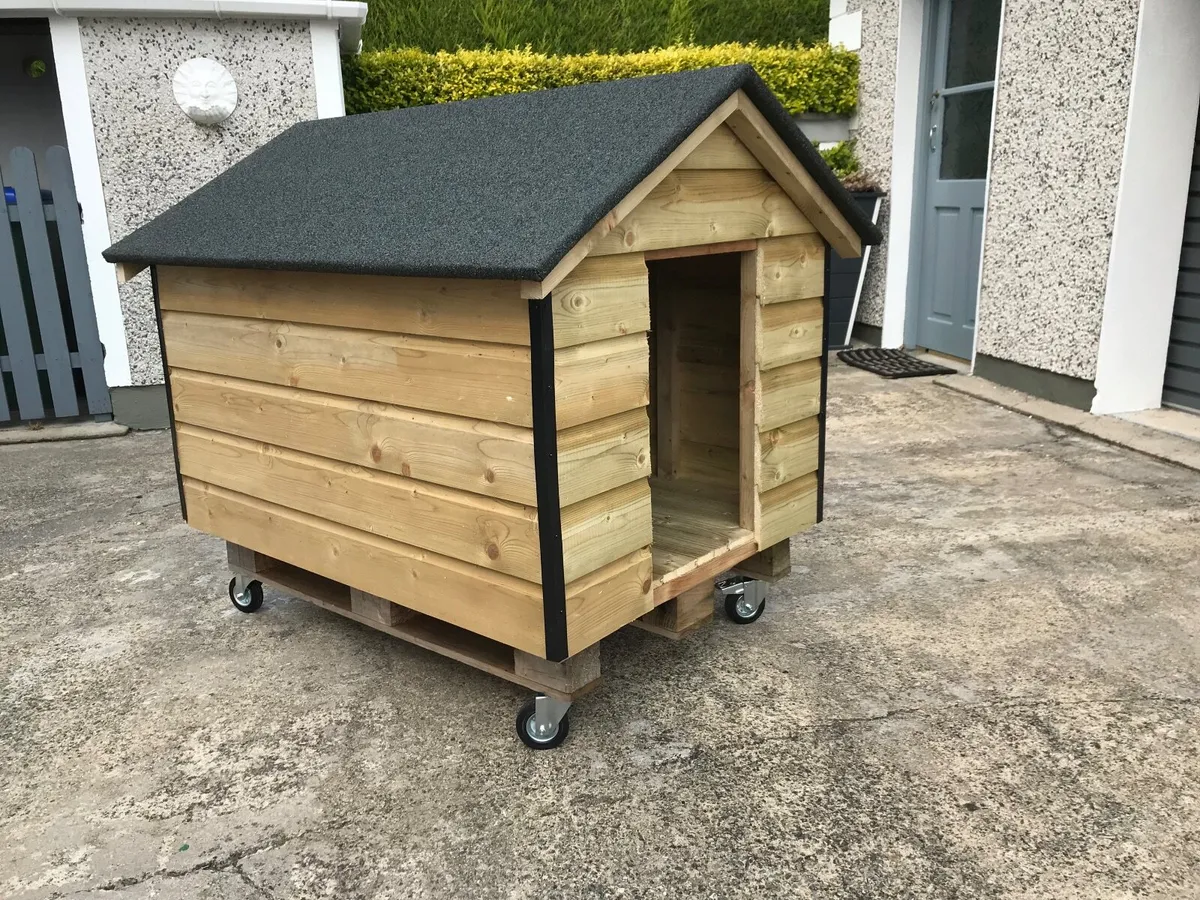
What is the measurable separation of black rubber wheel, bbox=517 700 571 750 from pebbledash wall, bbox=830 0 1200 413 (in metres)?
4.40

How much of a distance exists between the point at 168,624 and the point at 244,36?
13.3 feet

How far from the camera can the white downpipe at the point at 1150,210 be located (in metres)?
5.08

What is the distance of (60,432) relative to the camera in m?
6.08

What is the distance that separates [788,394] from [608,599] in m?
0.95

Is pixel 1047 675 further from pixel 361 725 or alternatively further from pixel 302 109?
pixel 302 109

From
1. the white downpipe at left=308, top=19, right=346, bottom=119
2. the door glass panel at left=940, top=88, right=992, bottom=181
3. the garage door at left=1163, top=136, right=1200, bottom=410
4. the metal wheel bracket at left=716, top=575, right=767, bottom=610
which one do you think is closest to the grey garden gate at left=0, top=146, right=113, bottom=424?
the white downpipe at left=308, top=19, right=346, bottom=119

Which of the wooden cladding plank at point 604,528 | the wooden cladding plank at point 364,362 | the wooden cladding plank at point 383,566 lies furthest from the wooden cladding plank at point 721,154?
the wooden cladding plank at point 383,566

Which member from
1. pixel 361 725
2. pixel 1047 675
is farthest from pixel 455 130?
pixel 1047 675

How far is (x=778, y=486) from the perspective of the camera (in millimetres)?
3049

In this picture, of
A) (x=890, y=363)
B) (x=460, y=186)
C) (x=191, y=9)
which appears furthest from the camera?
(x=890, y=363)

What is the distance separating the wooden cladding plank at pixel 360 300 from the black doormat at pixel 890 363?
5.17 metres

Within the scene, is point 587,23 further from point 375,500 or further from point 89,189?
point 375,500

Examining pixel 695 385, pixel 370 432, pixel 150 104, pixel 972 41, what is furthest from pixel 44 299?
pixel 972 41

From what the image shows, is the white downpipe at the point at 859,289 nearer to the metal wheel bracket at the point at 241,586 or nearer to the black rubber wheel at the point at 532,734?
the metal wheel bracket at the point at 241,586
